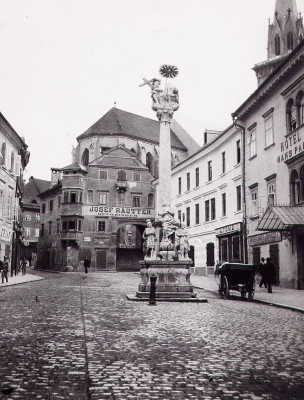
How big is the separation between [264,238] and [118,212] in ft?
97.6

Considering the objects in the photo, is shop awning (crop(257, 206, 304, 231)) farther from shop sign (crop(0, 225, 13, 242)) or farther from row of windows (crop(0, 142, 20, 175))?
row of windows (crop(0, 142, 20, 175))

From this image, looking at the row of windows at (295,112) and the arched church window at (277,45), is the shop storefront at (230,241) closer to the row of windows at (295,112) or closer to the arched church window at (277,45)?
the row of windows at (295,112)

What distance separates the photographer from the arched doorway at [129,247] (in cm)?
5547

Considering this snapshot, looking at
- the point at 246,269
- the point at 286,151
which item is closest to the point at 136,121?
the point at 286,151

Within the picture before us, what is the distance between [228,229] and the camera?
3250 cm

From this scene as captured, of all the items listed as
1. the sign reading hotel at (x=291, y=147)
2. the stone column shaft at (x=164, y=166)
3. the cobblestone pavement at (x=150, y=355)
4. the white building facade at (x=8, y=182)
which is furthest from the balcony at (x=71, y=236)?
the cobblestone pavement at (x=150, y=355)

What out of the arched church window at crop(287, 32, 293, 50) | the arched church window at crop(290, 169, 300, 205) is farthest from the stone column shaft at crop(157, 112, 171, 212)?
the arched church window at crop(287, 32, 293, 50)

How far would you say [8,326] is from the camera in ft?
31.8

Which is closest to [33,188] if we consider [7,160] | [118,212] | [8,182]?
[118,212]

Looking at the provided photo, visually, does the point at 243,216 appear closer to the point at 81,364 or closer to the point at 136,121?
the point at 81,364

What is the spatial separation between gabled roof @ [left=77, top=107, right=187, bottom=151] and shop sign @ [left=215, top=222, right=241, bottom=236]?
118 feet

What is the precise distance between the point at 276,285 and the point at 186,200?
18.7 metres

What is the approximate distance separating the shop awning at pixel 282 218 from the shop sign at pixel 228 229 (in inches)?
327

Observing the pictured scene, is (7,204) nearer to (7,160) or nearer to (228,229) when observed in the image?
(7,160)
